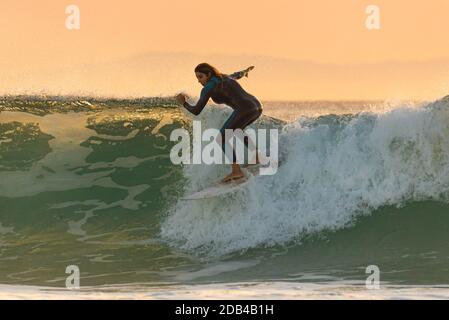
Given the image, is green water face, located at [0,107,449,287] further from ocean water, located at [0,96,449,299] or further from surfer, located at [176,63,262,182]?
surfer, located at [176,63,262,182]

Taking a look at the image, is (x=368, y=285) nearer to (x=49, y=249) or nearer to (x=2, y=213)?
(x=49, y=249)

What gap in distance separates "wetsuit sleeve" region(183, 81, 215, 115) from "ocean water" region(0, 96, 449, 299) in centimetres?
131

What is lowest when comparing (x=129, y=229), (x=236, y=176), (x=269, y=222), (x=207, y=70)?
(x=129, y=229)

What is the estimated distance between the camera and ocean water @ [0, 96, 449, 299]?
8359mm

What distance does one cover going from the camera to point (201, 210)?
10.1 m

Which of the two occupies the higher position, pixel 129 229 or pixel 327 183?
pixel 327 183

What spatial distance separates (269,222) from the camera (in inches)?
385

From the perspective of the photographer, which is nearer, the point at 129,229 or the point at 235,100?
the point at 235,100

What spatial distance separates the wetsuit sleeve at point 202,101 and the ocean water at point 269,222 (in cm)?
131

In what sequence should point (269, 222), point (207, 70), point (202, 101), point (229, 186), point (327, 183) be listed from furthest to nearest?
point (327, 183) → point (229, 186) → point (269, 222) → point (207, 70) → point (202, 101)

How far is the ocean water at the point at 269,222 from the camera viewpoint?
836cm

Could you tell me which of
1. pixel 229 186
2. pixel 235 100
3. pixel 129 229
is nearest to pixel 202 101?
pixel 235 100

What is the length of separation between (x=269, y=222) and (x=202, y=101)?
66.3 inches

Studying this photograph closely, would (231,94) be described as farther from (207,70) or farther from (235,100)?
(207,70)
